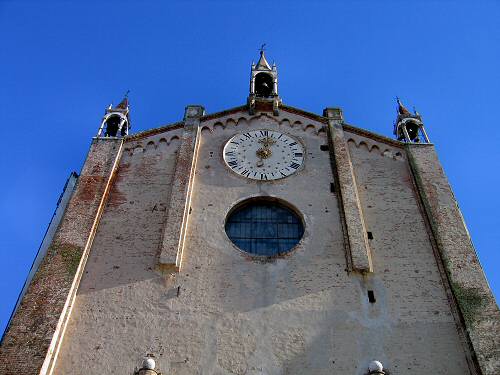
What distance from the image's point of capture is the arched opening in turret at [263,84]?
21.9 metres

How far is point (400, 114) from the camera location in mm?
20594

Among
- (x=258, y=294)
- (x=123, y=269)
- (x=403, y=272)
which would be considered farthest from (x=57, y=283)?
(x=403, y=272)

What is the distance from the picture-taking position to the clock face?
17.8 metres

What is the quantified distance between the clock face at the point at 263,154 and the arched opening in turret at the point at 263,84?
115 inches

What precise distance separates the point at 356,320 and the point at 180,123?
30.0 ft

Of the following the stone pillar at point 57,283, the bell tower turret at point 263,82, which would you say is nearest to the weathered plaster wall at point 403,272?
the bell tower turret at point 263,82

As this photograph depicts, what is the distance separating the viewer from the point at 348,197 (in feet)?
55.0

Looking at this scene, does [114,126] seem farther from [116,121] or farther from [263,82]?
[263,82]

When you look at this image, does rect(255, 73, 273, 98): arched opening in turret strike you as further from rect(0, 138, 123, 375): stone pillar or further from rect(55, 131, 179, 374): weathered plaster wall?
rect(0, 138, 123, 375): stone pillar

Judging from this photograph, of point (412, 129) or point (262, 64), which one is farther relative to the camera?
point (262, 64)

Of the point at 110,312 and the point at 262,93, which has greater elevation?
the point at 262,93

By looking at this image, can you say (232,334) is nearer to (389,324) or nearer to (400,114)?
(389,324)

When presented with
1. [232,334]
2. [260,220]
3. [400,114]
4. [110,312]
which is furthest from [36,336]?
[400,114]

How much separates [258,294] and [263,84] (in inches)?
395
